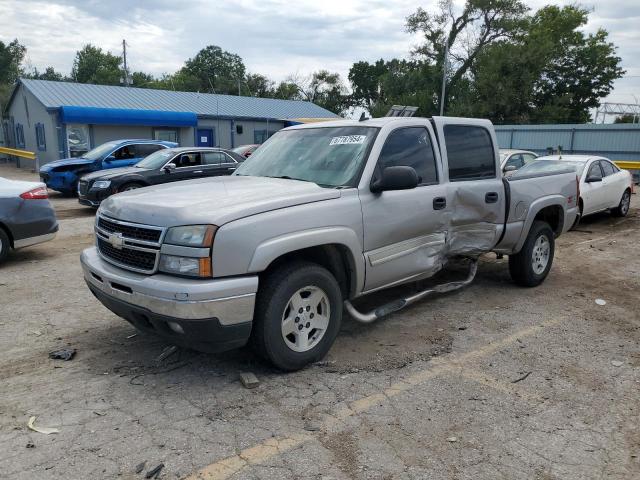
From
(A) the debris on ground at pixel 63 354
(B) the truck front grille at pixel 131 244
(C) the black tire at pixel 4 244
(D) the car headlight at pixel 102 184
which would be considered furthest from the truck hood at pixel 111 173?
(B) the truck front grille at pixel 131 244

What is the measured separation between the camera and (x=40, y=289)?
241 inches

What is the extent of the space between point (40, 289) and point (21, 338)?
5.52 ft

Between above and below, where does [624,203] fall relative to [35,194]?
below

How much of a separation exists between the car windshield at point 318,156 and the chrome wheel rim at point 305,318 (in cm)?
95

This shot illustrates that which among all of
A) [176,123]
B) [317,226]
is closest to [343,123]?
[317,226]

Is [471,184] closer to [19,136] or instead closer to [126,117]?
[126,117]

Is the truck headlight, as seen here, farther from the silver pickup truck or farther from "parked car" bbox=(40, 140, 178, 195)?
"parked car" bbox=(40, 140, 178, 195)

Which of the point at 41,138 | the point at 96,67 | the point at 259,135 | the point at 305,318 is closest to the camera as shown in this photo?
the point at 305,318

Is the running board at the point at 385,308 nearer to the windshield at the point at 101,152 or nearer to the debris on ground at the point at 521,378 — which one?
the debris on ground at the point at 521,378

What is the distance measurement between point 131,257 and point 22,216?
4.45 meters

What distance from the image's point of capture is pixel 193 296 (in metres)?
3.24

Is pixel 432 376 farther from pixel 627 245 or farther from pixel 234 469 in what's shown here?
pixel 627 245

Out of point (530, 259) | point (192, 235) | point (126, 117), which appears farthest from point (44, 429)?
point (126, 117)

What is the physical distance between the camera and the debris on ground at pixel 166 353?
413cm
